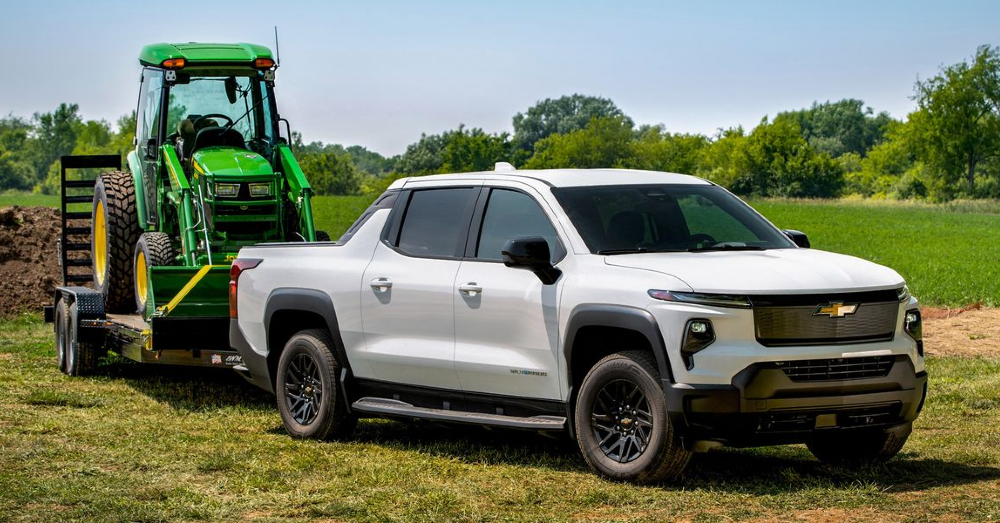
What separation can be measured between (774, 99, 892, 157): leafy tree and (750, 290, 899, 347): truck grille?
590ft

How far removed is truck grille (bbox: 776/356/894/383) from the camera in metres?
7.48

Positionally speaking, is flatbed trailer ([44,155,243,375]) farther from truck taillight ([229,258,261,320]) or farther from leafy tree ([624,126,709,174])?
leafy tree ([624,126,709,174])

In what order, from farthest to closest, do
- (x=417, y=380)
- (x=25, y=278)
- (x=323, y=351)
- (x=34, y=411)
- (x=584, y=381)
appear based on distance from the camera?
(x=25, y=278) → (x=34, y=411) → (x=323, y=351) → (x=417, y=380) → (x=584, y=381)

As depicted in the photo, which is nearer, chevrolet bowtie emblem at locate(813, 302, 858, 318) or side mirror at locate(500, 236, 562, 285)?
chevrolet bowtie emblem at locate(813, 302, 858, 318)

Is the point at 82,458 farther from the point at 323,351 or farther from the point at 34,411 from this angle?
the point at 34,411

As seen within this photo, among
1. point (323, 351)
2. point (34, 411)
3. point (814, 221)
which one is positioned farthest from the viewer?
point (814, 221)

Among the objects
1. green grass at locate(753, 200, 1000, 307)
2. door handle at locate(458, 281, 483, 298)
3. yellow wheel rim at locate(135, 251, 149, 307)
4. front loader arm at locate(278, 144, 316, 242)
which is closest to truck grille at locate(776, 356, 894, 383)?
door handle at locate(458, 281, 483, 298)

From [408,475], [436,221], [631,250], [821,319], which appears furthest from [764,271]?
[436,221]

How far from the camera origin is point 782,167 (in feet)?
468

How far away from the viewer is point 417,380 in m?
9.24

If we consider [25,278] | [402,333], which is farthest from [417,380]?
[25,278]

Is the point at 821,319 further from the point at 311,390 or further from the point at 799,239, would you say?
the point at 311,390

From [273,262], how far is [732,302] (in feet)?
14.2

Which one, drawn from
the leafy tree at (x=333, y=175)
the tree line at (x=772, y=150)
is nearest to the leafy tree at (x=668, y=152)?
the tree line at (x=772, y=150)
